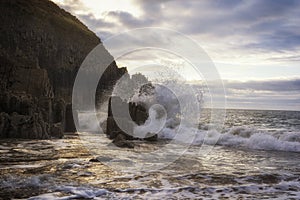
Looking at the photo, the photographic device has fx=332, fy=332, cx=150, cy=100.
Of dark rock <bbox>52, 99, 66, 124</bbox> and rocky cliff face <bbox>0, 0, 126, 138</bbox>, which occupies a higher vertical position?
rocky cliff face <bbox>0, 0, 126, 138</bbox>

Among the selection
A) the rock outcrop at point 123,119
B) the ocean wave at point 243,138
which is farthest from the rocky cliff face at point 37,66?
the ocean wave at point 243,138

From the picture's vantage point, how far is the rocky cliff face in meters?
18.4

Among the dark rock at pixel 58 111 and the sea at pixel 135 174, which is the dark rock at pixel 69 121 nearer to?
the dark rock at pixel 58 111

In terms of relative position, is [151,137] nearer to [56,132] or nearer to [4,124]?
[56,132]

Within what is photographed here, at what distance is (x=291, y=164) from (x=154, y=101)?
604 inches

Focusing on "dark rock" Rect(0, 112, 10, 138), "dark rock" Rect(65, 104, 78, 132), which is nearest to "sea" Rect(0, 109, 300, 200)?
"dark rock" Rect(0, 112, 10, 138)

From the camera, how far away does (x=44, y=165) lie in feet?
32.8

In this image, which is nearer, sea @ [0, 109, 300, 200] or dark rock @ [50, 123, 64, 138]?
sea @ [0, 109, 300, 200]

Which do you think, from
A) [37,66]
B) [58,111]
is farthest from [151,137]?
[37,66]

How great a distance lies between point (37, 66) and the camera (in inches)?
1602

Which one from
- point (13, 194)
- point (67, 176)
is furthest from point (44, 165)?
point (13, 194)

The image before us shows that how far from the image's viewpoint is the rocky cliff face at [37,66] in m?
18.4

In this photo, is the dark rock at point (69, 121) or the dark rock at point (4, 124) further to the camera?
the dark rock at point (69, 121)

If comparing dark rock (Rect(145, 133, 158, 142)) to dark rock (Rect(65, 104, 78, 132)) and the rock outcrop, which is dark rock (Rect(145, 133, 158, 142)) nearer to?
the rock outcrop
